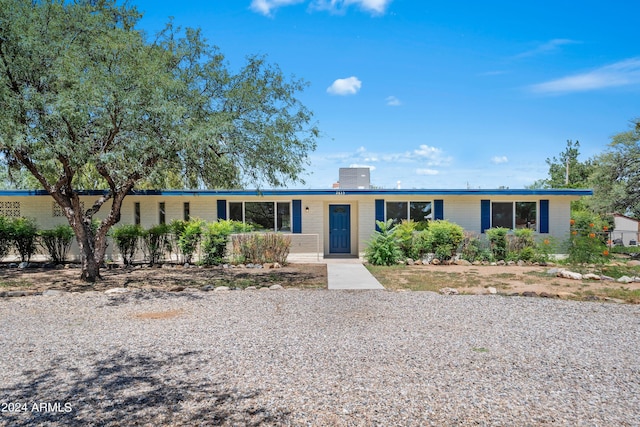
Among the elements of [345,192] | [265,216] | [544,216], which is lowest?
[544,216]

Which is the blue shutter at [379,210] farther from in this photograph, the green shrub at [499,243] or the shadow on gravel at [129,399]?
the shadow on gravel at [129,399]

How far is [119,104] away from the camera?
829cm

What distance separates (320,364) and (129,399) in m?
1.80

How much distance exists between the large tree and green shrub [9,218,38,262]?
4232mm

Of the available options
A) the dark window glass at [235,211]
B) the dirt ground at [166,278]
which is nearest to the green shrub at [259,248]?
the dirt ground at [166,278]

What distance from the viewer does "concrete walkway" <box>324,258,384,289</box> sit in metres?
9.34

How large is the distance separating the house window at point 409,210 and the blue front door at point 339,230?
1.65 meters

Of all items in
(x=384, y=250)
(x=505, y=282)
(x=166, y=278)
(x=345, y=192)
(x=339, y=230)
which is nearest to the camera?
(x=505, y=282)

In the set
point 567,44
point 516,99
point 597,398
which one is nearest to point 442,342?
point 597,398

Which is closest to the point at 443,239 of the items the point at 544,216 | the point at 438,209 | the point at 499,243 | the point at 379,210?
the point at 499,243

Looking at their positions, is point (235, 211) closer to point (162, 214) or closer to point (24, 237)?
point (162, 214)

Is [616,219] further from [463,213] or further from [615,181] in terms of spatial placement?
[463,213]

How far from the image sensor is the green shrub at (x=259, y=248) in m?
13.5

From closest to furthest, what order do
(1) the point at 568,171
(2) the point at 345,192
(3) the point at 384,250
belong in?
(3) the point at 384,250
(2) the point at 345,192
(1) the point at 568,171
